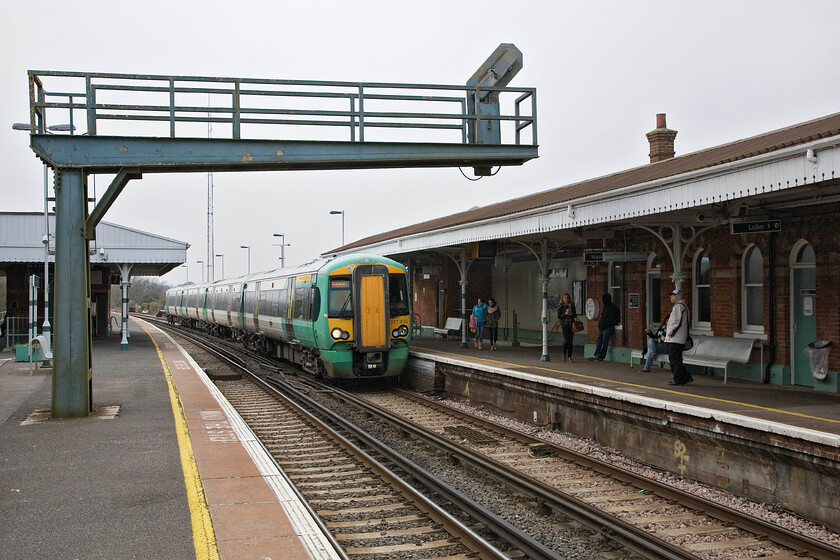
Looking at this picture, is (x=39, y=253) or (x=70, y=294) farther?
(x=39, y=253)

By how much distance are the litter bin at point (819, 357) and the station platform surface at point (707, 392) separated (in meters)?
0.26

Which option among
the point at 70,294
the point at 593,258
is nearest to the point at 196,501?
the point at 70,294

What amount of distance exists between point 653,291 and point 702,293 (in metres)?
1.37

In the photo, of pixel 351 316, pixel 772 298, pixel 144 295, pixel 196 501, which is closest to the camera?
pixel 196 501

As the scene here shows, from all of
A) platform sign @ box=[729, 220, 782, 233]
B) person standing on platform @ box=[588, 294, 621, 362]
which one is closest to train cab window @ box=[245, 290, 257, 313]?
person standing on platform @ box=[588, 294, 621, 362]

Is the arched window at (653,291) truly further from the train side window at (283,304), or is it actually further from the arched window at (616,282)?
the train side window at (283,304)

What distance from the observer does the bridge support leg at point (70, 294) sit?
32.6 feet

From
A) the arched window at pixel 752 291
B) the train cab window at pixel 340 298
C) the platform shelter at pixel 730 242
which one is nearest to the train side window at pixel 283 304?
the train cab window at pixel 340 298

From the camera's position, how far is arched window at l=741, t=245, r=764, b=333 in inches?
447

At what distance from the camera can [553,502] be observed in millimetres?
7039

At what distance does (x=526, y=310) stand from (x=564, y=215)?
30.2 ft

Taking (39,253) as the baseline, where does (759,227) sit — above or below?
below

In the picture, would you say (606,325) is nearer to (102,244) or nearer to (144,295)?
(102,244)

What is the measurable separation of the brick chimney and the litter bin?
1067cm
